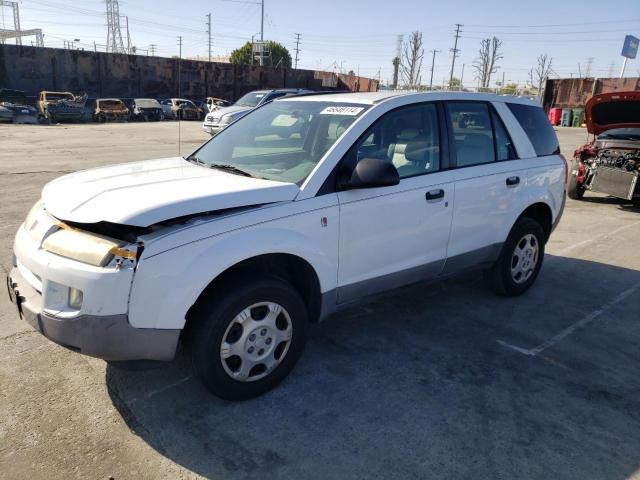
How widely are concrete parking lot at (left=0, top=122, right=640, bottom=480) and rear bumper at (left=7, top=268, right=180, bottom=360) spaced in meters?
0.16

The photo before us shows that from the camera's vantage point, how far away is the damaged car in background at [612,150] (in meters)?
8.78

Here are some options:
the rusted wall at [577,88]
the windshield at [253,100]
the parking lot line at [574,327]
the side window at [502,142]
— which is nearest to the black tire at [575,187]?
the parking lot line at [574,327]

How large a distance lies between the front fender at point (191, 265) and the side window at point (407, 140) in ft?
2.76

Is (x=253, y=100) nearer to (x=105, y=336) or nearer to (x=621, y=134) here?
(x=621, y=134)

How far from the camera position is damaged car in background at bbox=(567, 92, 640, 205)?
8781 mm

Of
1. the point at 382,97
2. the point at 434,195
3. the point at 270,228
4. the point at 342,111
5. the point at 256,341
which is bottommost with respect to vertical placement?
the point at 256,341

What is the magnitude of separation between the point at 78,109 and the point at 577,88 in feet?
103

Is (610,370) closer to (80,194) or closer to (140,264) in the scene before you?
(140,264)

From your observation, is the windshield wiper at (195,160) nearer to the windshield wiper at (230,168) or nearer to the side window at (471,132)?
the windshield wiper at (230,168)

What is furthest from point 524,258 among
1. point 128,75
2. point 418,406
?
point 128,75

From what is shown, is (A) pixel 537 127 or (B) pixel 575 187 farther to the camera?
(B) pixel 575 187

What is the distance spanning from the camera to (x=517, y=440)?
287cm

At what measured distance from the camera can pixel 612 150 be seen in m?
9.56

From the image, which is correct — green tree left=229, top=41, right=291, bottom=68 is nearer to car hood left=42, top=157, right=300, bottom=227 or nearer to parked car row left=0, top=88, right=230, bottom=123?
parked car row left=0, top=88, right=230, bottom=123
